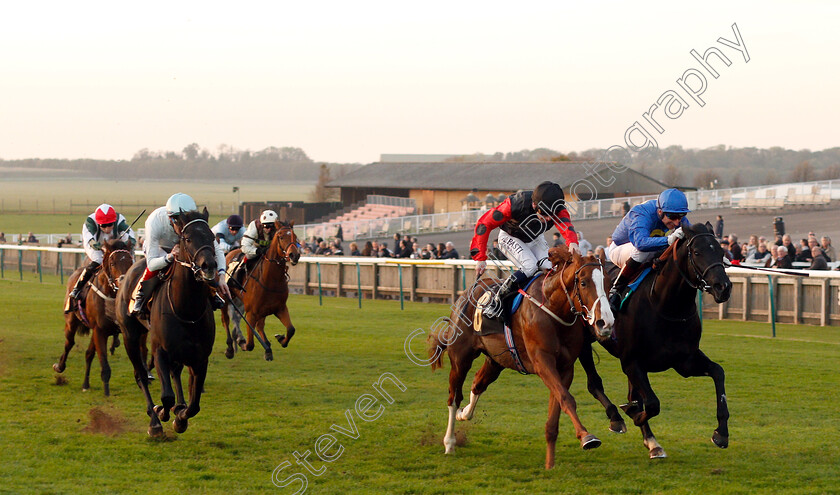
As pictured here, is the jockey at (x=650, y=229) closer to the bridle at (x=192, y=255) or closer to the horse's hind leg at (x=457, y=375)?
the horse's hind leg at (x=457, y=375)

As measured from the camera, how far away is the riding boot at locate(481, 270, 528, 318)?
22.3ft

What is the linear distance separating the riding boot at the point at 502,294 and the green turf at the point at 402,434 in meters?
1.05

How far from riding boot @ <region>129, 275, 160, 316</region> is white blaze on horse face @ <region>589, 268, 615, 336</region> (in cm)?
369

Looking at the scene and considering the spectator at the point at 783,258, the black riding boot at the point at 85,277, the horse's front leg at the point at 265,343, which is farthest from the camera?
the spectator at the point at 783,258

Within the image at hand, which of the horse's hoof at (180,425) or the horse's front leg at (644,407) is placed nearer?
the horse's front leg at (644,407)

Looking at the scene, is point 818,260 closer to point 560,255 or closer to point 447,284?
point 447,284

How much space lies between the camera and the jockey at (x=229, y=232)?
12.6 metres

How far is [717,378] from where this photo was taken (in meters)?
6.42

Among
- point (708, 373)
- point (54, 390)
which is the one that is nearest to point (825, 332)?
point (708, 373)

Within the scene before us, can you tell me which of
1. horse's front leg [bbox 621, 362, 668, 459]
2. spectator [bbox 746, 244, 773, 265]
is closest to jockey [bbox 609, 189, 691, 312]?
Answer: horse's front leg [bbox 621, 362, 668, 459]

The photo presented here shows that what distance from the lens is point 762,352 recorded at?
474 inches

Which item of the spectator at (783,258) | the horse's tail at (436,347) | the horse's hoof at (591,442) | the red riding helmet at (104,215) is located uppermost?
the red riding helmet at (104,215)

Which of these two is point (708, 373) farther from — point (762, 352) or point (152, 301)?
point (762, 352)

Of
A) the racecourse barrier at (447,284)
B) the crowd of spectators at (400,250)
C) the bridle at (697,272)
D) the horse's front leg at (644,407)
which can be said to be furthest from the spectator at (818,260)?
the bridle at (697,272)
